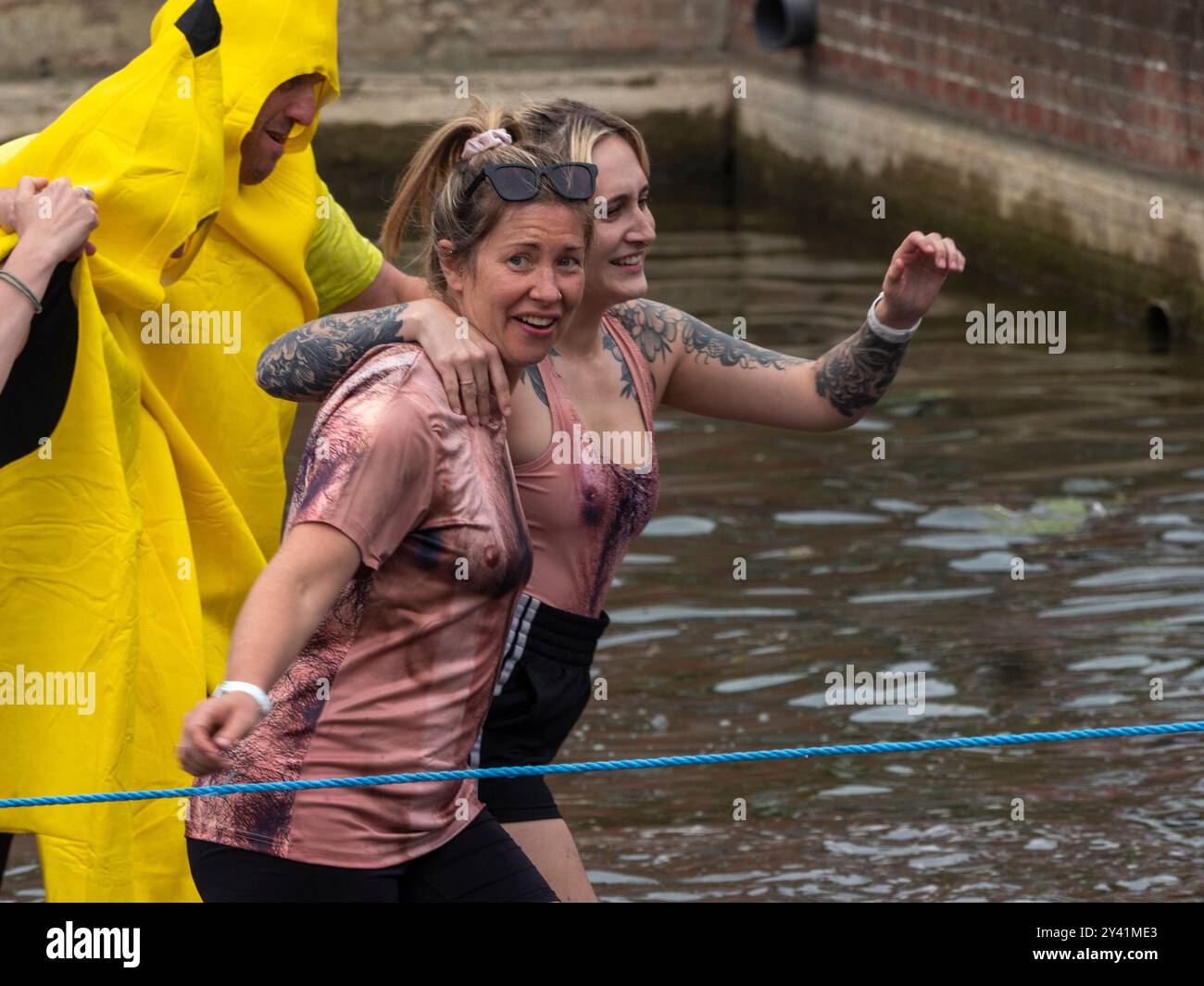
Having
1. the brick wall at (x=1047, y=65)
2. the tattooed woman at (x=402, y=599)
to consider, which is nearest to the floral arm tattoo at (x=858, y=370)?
the tattooed woman at (x=402, y=599)

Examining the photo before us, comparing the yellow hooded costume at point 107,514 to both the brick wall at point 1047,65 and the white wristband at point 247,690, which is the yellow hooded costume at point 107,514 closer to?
the white wristband at point 247,690

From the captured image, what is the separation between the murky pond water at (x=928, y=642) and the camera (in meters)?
5.11

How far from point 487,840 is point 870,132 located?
1029 cm

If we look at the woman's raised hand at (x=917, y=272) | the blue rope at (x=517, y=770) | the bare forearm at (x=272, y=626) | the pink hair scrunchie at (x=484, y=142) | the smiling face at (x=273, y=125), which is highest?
the smiling face at (x=273, y=125)

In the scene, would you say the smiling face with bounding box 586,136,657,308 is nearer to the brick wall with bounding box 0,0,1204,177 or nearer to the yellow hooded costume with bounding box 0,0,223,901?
the yellow hooded costume with bounding box 0,0,223,901

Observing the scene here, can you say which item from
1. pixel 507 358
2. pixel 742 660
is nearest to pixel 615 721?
pixel 742 660

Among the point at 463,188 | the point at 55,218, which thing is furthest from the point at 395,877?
the point at 55,218

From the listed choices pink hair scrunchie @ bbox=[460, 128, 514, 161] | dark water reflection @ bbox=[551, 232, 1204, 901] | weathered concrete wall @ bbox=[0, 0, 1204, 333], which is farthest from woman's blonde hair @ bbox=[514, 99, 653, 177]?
weathered concrete wall @ bbox=[0, 0, 1204, 333]

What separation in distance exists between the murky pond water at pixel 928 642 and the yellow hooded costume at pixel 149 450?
120 cm

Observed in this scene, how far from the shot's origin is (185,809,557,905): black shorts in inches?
118

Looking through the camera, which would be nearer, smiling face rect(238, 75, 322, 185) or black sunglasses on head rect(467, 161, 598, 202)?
black sunglasses on head rect(467, 161, 598, 202)

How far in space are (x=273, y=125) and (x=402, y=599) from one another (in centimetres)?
170

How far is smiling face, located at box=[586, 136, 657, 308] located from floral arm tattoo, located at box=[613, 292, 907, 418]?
0.28 m

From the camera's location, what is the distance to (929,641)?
655cm
